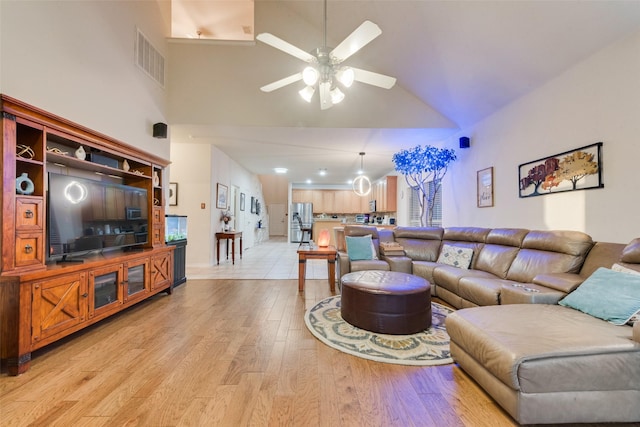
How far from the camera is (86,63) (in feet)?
9.25

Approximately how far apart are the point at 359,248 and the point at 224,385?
260 cm

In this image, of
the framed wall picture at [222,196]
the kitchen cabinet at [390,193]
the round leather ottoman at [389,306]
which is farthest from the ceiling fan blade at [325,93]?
the kitchen cabinet at [390,193]

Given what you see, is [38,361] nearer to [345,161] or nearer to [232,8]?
[232,8]

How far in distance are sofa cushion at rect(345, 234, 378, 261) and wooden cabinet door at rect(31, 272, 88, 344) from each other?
2984 millimetres

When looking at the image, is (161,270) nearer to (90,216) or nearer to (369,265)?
(90,216)

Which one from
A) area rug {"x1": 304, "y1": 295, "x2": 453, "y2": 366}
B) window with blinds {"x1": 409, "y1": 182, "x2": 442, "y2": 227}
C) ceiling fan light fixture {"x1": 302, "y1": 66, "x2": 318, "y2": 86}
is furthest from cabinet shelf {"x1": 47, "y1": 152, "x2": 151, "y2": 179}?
window with blinds {"x1": 409, "y1": 182, "x2": 442, "y2": 227}

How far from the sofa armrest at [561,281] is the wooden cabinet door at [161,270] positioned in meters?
4.14

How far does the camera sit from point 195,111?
175 inches

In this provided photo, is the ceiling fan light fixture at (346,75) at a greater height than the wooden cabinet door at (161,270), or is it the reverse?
the ceiling fan light fixture at (346,75)

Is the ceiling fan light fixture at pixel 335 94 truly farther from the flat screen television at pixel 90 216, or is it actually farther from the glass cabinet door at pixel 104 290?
the glass cabinet door at pixel 104 290

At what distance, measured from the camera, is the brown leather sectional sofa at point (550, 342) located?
1.37 meters

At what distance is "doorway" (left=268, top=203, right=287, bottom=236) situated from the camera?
13562 millimetres

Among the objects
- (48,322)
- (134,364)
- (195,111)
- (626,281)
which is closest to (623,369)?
(626,281)

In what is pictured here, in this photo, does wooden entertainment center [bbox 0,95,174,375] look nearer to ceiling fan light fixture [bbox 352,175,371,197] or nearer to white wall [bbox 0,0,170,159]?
white wall [bbox 0,0,170,159]
